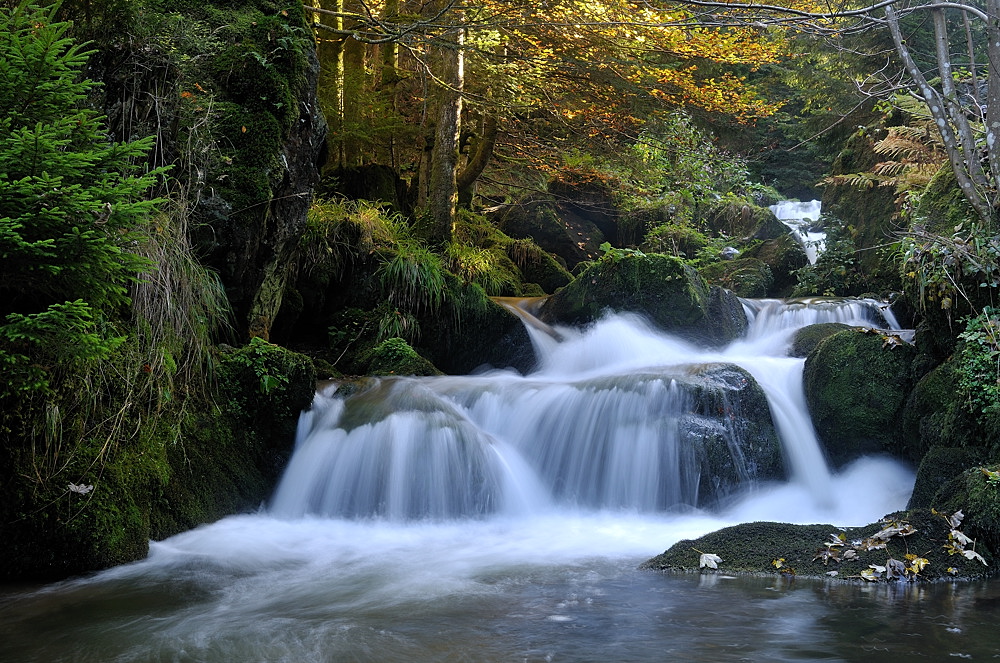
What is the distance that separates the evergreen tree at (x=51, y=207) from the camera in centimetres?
332

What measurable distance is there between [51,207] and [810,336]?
27.6ft

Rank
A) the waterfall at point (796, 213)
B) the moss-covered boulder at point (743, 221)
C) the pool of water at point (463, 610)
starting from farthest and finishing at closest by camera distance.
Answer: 1. the waterfall at point (796, 213)
2. the moss-covered boulder at point (743, 221)
3. the pool of water at point (463, 610)

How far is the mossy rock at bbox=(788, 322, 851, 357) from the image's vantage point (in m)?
9.16

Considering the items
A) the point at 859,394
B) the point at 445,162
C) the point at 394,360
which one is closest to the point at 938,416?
the point at 859,394

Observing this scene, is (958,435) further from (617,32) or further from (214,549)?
(617,32)

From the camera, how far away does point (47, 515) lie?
4348mm

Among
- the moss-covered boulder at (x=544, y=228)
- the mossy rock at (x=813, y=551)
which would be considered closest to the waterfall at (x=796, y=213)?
the moss-covered boulder at (x=544, y=228)

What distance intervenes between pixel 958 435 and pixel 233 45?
22.3ft

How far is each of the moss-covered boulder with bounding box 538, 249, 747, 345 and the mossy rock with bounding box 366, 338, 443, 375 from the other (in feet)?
8.80

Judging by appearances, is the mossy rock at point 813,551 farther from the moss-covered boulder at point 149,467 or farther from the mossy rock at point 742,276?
the mossy rock at point 742,276

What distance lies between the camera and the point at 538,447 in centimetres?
693

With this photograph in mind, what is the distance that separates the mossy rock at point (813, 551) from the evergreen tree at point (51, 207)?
11.9 ft

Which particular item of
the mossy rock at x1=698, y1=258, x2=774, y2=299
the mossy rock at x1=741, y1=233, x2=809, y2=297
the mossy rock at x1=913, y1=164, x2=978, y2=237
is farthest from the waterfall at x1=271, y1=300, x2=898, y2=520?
the mossy rock at x1=741, y1=233, x2=809, y2=297

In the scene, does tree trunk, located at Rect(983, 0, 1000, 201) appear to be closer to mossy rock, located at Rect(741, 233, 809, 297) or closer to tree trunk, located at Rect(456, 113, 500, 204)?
tree trunk, located at Rect(456, 113, 500, 204)
